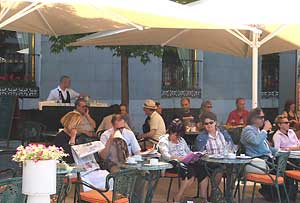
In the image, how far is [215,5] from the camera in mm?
9344

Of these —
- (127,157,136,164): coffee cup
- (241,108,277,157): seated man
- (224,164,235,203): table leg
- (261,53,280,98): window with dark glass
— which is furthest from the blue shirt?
(261,53,280,98): window with dark glass

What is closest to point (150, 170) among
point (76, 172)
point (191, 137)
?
point (76, 172)

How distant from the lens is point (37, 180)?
450 cm

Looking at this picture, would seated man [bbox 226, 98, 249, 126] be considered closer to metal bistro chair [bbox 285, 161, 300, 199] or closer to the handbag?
metal bistro chair [bbox 285, 161, 300, 199]

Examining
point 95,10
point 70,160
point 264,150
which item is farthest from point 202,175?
point 95,10

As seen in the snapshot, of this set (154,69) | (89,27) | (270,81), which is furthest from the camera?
(270,81)

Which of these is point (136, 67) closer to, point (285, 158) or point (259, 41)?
point (259, 41)

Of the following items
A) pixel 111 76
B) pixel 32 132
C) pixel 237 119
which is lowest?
pixel 32 132

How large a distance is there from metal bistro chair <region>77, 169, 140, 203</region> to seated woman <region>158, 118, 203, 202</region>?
170 cm

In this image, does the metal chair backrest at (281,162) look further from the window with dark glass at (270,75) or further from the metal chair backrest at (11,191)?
the window with dark glass at (270,75)

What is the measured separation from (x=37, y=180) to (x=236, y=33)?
5973 mm

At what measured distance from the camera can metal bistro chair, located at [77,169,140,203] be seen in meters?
5.77

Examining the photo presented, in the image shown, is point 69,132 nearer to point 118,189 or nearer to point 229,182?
point 118,189

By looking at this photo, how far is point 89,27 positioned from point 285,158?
3539 millimetres
